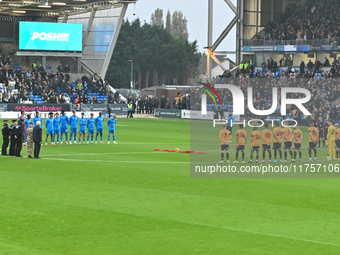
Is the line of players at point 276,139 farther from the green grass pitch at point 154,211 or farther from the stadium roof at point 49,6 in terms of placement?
the stadium roof at point 49,6

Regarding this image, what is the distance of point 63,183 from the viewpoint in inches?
690

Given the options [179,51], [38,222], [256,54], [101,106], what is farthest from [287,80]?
[179,51]

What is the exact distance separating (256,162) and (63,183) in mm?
8652

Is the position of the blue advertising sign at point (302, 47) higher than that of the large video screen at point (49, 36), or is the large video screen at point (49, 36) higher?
the large video screen at point (49, 36)

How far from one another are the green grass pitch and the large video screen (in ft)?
142

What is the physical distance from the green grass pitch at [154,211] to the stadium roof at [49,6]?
134 ft

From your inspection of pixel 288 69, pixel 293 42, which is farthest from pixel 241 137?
pixel 293 42

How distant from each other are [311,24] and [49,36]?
29643mm

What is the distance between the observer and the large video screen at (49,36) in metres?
63.2

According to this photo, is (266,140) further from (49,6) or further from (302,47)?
(49,6)

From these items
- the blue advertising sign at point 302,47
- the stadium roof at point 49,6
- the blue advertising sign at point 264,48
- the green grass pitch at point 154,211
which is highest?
the stadium roof at point 49,6

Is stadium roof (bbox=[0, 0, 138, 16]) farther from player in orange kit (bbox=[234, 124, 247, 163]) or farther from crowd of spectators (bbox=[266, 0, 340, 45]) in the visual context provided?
player in orange kit (bbox=[234, 124, 247, 163])

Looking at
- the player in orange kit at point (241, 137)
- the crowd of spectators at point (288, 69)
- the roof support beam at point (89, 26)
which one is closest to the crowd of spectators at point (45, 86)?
the roof support beam at point (89, 26)

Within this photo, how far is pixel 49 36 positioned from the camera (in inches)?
2522
